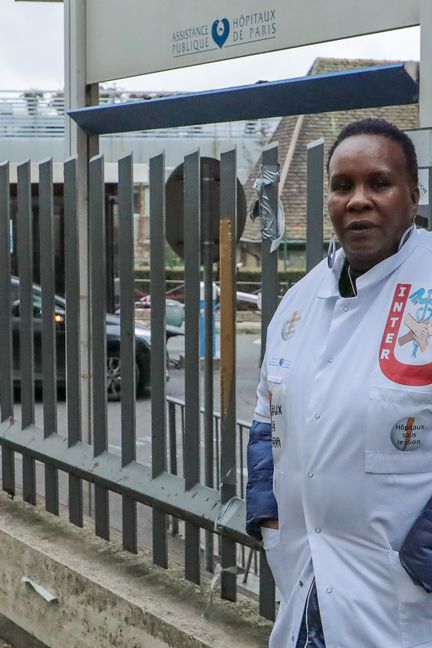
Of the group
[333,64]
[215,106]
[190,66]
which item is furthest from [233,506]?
[333,64]

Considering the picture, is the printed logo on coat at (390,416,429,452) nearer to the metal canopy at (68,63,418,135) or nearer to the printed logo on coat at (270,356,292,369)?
the printed logo on coat at (270,356,292,369)

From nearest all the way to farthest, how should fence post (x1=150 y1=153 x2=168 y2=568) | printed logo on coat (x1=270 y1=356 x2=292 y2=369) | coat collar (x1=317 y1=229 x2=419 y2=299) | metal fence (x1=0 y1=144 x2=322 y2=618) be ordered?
coat collar (x1=317 y1=229 x2=419 y2=299) → printed logo on coat (x1=270 y1=356 x2=292 y2=369) → metal fence (x1=0 y1=144 x2=322 y2=618) → fence post (x1=150 y1=153 x2=168 y2=568)

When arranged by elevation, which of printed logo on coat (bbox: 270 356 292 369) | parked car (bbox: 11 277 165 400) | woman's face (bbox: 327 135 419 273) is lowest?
parked car (bbox: 11 277 165 400)

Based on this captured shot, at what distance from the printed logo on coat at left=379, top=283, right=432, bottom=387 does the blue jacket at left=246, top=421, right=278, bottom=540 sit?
1.75ft

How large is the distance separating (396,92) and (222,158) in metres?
0.63

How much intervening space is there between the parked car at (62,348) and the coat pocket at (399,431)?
7.38 ft

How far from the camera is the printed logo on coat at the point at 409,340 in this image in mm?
2170

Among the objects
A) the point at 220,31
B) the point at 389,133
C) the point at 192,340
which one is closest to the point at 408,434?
the point at 389,133

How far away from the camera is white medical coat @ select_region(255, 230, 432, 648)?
2186 mm

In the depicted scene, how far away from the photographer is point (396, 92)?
3.61 meters

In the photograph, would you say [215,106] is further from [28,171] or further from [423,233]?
[423,233]

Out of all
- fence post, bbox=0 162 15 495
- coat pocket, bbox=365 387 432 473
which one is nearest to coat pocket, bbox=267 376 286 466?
coat pocket, bbox=365 387 432 473

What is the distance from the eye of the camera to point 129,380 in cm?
399

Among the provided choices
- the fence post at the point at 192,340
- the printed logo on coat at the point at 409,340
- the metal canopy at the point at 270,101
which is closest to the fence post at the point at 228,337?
the fence post at the point at 192,340
